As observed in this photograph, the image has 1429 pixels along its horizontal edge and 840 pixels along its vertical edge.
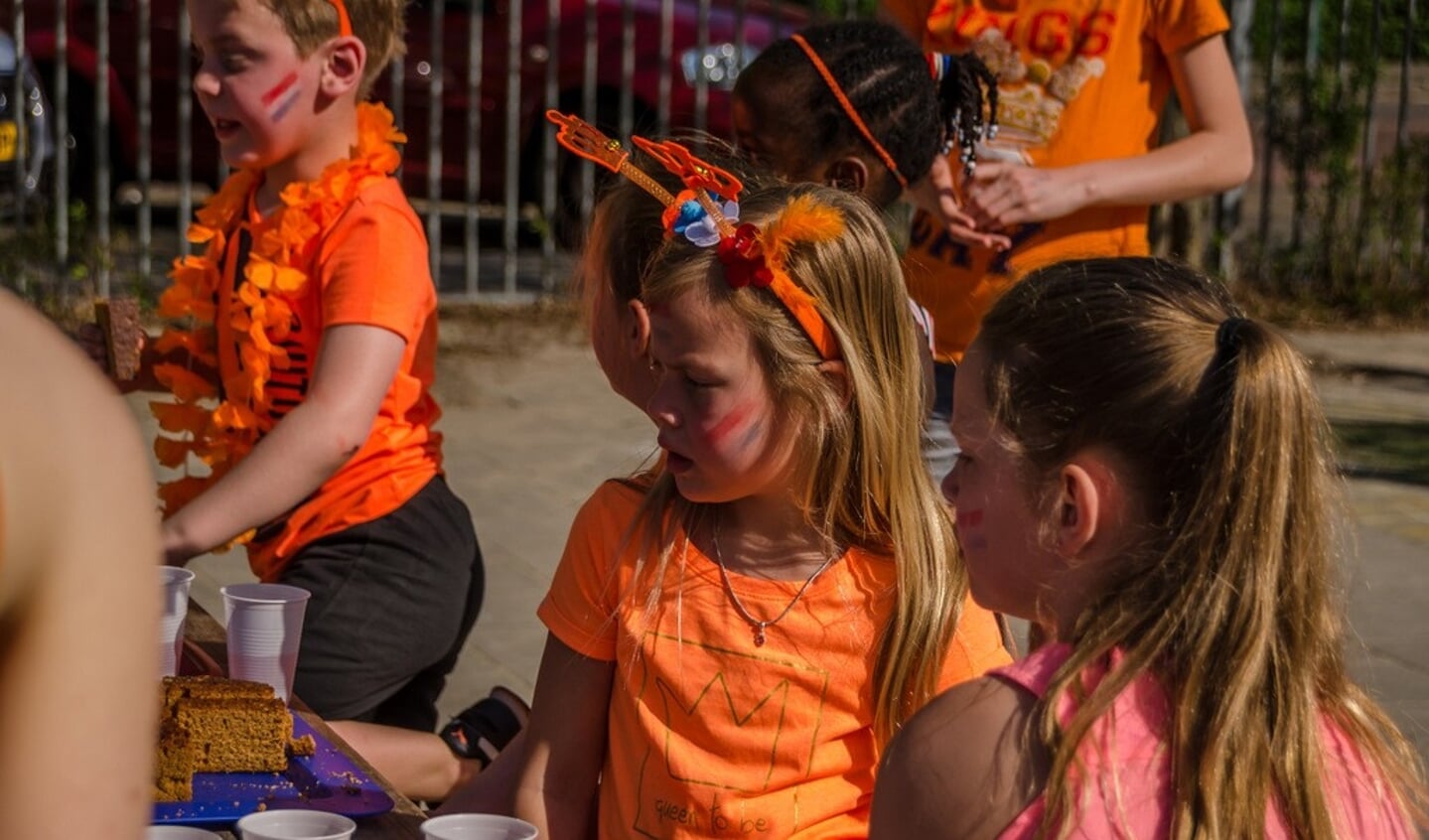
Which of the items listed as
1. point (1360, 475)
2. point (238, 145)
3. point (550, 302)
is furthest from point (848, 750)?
point (550, 302)

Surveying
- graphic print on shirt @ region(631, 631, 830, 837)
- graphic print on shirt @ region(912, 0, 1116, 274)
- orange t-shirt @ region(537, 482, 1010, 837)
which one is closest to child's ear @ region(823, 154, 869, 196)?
graphic print on shirt @ region(912, 0, 1116, 274)

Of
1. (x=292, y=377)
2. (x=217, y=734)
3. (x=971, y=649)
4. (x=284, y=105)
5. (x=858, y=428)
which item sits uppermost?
(x=284, y=105)

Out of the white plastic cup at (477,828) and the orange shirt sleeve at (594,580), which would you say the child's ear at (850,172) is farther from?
the white plastic cup at (477,828)

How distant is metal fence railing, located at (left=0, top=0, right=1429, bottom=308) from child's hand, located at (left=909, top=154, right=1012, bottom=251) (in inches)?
230

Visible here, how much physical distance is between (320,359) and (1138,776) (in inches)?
71.6

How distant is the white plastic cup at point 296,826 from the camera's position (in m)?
2.01

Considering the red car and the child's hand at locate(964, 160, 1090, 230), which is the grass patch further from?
the child's hand at locate(964, 160, 1090, 230)

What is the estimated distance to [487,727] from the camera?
3.58 m

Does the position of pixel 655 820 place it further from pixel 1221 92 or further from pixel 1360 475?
pixel 1360 475

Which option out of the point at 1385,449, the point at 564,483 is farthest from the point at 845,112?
the point at 1385,449

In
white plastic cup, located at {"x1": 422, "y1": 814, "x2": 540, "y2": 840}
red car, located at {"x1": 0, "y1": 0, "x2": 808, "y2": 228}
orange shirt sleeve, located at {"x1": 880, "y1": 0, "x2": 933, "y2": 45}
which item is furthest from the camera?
red car, located at {"x1": 0, "y1": 0, "x2": 808, "y2": 228}

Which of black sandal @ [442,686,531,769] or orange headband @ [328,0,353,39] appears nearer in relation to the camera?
orange headband @ [328,0,353,39]

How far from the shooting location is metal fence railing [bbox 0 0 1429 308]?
9.50 m

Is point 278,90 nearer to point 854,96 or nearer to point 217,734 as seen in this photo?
point 854,96
